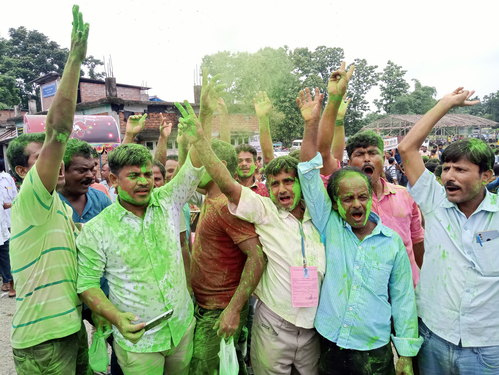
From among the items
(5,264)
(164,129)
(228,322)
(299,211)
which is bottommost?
(5,264)

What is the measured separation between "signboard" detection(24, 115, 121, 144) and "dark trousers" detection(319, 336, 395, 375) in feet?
28.8

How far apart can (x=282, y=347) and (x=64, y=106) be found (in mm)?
1876

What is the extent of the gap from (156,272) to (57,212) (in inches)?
26.6

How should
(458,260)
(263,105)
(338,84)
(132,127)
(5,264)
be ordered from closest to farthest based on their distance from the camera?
(458,260) → (338,84) → (132,127) → (263,105) → (5,264)

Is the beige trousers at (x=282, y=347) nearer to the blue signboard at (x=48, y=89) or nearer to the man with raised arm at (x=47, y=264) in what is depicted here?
the man with raised arm at (x=47, y=264)

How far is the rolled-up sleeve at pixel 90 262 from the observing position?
6.08ft

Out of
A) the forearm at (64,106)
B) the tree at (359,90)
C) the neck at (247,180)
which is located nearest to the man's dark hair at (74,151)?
the forearm at (64,106)

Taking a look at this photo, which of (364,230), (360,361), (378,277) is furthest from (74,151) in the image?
(360,361)

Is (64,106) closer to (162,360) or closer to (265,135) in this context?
(162,360)

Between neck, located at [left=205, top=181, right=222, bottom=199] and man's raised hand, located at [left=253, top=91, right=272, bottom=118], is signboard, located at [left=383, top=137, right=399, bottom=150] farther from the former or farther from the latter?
neck, located at [left=205, top=181, right=222, bottom=199]

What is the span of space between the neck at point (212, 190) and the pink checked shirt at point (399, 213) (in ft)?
4.06

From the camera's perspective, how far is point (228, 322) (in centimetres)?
200

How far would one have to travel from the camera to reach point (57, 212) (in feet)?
6.14

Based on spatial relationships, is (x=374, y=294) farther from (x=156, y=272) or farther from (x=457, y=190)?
(x=156, y=272)
